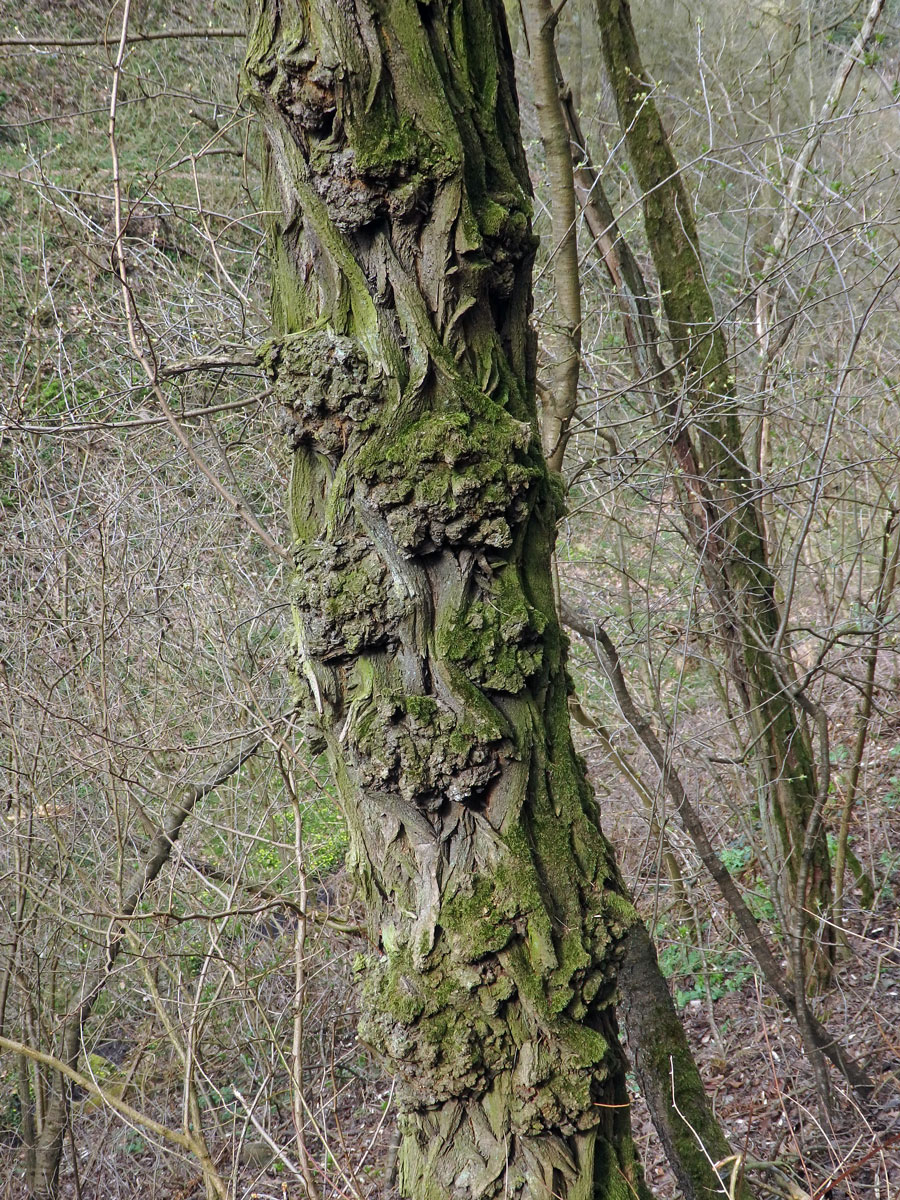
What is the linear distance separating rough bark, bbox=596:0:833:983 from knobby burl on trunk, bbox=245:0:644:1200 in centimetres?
290

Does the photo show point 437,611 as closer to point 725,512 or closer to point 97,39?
point 97,39

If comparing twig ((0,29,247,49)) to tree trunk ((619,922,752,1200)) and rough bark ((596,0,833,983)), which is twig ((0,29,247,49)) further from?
tree trunk ((619,922,752,1200))

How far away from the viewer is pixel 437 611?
1757 millimetres

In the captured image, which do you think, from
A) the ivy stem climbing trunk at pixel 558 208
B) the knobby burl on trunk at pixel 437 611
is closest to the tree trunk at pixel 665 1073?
the knobby burl on trunk at pixel 437 611

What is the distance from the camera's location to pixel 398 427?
1.74 metres

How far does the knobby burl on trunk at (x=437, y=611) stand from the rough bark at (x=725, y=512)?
9.50ft

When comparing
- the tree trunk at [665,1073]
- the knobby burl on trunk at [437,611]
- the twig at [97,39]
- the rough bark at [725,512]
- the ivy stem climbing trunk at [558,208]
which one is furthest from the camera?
the rough bark at [725,512]

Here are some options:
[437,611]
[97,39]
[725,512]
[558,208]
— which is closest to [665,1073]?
[437,611]

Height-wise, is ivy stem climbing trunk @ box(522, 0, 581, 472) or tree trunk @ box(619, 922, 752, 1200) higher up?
ivy stem climbing trunk @ box(522, 0, 581, 472)

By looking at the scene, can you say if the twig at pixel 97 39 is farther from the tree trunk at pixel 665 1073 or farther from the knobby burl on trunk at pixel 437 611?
the tree trunk at pixel 665 1073

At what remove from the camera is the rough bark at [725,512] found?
4516 millimetres

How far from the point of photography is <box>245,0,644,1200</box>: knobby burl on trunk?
1663mm

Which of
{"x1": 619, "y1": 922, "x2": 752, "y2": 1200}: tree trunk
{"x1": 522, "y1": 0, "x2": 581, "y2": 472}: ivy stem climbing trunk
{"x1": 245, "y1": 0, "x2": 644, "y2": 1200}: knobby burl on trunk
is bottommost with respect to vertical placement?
{"x1": 619, "y1": 922, "x2": 752, "y2": 1200}: tree trunk

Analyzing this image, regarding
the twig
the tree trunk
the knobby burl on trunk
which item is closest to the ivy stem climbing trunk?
the twig
